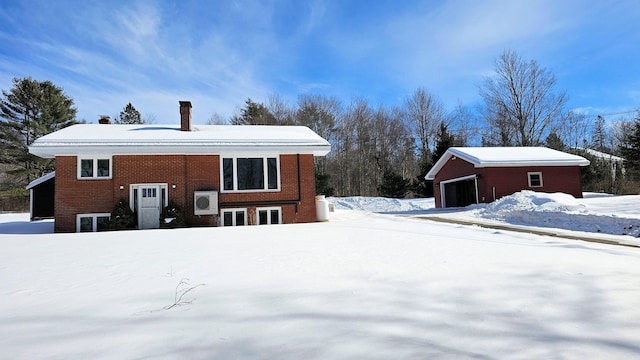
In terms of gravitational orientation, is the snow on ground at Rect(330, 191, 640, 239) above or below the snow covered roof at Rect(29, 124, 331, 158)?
below

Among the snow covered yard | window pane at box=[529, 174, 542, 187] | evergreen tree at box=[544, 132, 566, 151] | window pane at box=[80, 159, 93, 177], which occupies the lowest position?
the snow covered yard

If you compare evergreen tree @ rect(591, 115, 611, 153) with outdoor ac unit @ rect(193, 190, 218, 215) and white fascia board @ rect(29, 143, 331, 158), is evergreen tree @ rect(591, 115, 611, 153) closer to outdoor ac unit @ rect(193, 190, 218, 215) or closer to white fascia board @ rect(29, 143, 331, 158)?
white fascia board @ rect(29, 143, 331, 158)

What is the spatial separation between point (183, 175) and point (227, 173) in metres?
1.67

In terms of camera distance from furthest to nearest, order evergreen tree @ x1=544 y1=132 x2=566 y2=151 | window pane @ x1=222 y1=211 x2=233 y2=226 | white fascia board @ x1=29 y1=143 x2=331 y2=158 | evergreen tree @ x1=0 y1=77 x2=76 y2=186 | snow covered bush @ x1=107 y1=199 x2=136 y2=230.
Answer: evergreen tree @ x1=544 y1=132 x2=566 y2=151
evergreen tree @ x1=0 y1=77 x2=76 y2=186
window pane @ x1=222 y1=211 x2=233 y2=226
white fascia board @ x1=29 y1=143 x2=331 y2=158
snow covered bush @ x1=107 y1=199 x2=136 y2=230

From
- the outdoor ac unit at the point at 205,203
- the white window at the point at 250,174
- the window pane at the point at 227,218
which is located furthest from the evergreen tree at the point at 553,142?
the outdoor ac unit at the point at 205,203

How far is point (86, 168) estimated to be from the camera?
42.6ft

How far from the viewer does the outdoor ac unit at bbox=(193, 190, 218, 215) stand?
1306 cm

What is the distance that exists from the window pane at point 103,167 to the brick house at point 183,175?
3 cm

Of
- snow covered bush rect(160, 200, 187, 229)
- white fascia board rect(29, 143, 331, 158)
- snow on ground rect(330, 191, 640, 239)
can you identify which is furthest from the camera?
white fascia board rect(29, 143, 331, 158)

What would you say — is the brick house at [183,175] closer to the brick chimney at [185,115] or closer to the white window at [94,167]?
the white window at [94,167]

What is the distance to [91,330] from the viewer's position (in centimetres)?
271

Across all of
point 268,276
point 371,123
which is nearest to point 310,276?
point 268,276

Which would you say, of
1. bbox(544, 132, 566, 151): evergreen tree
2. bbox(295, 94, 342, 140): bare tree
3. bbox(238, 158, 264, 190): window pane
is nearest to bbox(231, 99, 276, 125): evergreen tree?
bbox(295, 94, 342, 140): bare tree

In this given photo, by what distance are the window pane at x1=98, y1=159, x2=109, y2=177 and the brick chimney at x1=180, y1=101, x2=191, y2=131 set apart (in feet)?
11.6
